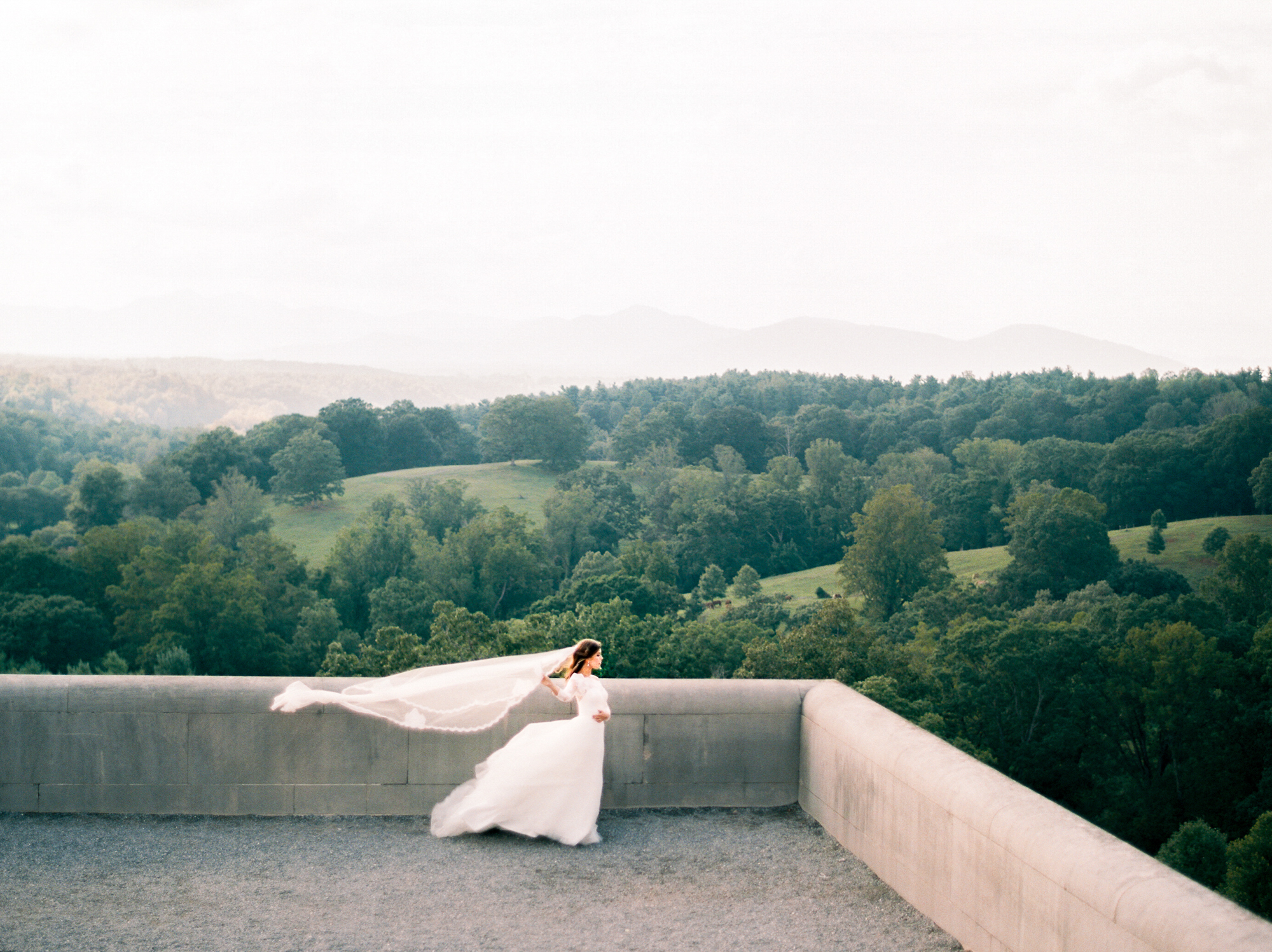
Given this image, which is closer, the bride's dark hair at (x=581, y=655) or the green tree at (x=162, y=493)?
the bride's dark hair at (x=581, y=655)

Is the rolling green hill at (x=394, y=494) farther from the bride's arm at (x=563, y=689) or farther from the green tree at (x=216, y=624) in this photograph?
the bride's arm at (x=563, y=689)

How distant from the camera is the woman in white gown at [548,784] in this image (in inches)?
272

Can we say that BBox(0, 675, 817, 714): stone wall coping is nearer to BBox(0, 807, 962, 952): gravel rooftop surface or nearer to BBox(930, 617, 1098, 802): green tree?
BBox(0, 807, 962, 952): gravel rooftop surface

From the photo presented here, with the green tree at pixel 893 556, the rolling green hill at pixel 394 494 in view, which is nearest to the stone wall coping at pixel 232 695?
the green tree at pixel 893 556

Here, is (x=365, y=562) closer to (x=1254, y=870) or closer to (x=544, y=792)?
(x=1254, y=870)

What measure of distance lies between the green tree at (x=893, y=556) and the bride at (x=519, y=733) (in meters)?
76.9

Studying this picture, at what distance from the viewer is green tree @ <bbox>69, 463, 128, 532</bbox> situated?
293 feet

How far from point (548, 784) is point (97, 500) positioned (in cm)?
9369

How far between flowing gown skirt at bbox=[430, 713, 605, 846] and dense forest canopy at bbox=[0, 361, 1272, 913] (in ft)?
95.5

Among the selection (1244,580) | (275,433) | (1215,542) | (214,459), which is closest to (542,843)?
(1244,580)

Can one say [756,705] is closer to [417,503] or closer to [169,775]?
[169,775]

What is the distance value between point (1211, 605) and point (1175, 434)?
48173mm

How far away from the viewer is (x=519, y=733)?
23.8 ft

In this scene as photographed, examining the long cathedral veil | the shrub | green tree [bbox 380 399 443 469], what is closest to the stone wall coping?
the long cathedral veil
